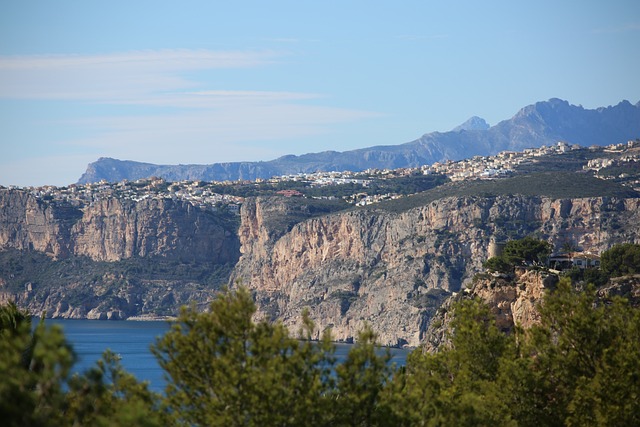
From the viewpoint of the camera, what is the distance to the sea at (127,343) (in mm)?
93188

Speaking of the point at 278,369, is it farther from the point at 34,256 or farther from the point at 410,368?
the point at 34,256

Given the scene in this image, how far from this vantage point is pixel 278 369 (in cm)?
2358

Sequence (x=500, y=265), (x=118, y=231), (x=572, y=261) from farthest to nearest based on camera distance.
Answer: (x=118, y=231)
(x=572, y=261)
(x=500, y=265)

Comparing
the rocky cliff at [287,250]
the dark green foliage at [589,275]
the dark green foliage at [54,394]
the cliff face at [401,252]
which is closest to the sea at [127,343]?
the rocky cliff at [287,250]

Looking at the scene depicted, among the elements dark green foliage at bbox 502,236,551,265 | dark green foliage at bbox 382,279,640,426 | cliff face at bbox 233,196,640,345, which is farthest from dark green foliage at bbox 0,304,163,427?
cliff face at bbox 233,196,640,345

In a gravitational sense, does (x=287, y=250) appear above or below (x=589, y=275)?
below

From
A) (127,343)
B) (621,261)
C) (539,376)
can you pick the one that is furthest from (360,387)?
(127,343)

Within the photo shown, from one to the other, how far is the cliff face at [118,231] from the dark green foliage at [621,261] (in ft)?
356

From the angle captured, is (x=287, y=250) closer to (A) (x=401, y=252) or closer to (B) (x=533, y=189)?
(A) (x=401, y=252)

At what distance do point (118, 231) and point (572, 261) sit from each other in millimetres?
109426

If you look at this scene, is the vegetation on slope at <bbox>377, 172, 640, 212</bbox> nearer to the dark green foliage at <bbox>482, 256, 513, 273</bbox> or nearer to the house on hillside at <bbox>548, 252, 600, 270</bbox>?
the house on hillside at <bbox>548, 252, 600, 270</bbox>

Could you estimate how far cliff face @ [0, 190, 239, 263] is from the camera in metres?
174

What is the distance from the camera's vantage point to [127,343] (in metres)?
124

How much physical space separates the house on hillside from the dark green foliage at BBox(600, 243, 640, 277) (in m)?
2.61
